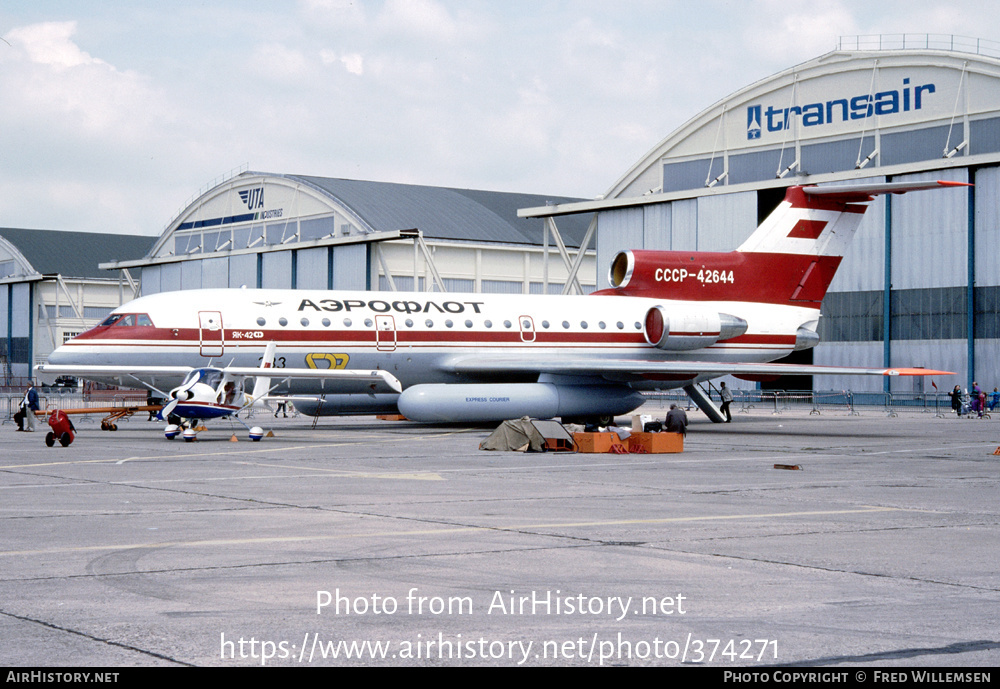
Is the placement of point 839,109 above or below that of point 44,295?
above

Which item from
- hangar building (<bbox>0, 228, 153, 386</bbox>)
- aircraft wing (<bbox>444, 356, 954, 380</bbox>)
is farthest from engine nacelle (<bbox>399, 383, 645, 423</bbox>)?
hangar building (<bbox>0, 228, 153, 386</bbox>)

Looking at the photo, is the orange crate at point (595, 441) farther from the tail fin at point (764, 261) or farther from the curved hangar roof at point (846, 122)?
the curved hangar roof at point (846, 122)

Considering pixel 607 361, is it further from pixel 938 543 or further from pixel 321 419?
pixel 938 543

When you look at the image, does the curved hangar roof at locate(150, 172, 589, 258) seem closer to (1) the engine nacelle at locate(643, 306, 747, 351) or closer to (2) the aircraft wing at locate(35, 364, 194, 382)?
(1) the engine nacelle at locate(643, 306, 747, 351)

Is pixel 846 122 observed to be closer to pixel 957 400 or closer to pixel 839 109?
pixel 839 109

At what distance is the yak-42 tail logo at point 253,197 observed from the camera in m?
68.6

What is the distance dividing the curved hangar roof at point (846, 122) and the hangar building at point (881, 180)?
0.05 meters

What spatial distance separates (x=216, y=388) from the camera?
2627 cm

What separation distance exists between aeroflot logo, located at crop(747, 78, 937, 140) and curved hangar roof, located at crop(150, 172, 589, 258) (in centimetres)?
2132

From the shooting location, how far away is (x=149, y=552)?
10.2 metres

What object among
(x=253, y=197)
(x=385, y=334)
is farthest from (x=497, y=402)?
(x=253, y=197)

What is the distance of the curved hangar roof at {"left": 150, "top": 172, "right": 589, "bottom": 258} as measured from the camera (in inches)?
2525

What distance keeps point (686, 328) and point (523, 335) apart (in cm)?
484

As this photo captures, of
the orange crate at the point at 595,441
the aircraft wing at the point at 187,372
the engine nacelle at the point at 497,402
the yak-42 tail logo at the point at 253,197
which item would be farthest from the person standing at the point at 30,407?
the yak-42 tail logo at the point at 253,197
